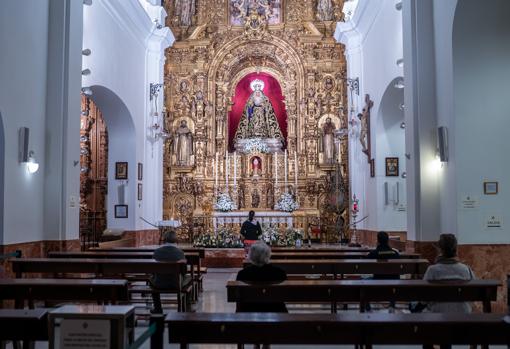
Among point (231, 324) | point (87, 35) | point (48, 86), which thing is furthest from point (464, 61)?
point (87, 35)

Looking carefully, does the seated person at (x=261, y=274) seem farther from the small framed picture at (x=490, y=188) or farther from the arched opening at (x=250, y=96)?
the arched opening at (x=250, y=96)

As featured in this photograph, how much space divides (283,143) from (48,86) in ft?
34.0

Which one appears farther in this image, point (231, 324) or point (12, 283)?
point (12, 283)

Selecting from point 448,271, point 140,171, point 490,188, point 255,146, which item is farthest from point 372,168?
point 448,271

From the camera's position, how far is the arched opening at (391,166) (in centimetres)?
1445

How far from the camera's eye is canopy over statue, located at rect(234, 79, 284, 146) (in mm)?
19375

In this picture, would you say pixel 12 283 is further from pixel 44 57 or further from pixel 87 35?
pixel 87 35

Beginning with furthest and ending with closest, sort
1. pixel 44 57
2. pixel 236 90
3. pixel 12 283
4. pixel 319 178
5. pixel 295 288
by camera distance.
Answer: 1. pixel 236 90
2. pixel 319 178
3. pixel 44 57
4. pixel 12 283
5. pixel 295 288

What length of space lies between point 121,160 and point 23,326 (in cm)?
1297

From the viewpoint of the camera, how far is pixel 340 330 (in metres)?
3.43

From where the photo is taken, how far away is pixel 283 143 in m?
19.3

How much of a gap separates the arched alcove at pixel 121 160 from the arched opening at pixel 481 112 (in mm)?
10016

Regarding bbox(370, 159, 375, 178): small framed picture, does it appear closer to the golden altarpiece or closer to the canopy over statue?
the golden altarpiece

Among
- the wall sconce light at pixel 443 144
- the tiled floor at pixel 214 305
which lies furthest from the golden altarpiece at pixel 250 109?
the wall sconce light at pixel 443 144
